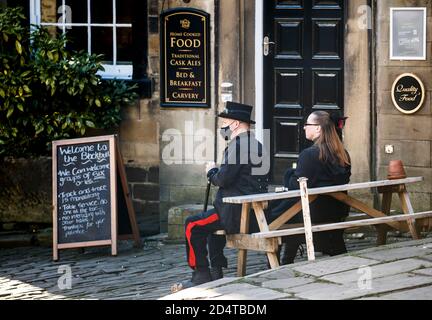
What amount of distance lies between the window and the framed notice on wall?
309 cm

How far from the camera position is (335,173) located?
10.3 m

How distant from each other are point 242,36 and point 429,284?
5279 mm

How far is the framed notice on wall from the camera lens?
12.6m

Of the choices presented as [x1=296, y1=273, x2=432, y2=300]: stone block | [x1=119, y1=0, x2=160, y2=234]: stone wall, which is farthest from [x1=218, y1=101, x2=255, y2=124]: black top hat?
[x1=119, y1=0, x2=160, y2=234]: stone wall

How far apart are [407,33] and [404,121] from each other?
94 cm

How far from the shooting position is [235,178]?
399 inches

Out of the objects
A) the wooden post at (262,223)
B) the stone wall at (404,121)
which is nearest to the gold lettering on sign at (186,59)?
the stone wall at (404,121)

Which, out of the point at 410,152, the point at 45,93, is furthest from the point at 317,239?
the point at 45,93

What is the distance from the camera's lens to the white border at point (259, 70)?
43.9 feet

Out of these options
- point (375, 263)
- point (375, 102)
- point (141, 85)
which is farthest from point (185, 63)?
point (375, 263)

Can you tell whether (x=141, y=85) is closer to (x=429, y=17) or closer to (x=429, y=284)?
(x=429, y=17)

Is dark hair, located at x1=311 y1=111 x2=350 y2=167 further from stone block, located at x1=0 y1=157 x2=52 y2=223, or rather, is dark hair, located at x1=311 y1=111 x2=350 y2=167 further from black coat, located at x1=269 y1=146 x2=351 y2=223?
stone block, located at x1=0 y1=157 x2=52 y2=223

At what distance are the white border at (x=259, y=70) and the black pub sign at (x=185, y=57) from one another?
1.81ft

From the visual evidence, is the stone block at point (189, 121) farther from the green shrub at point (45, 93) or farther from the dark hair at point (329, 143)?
the dark hair at point (329, 143)
